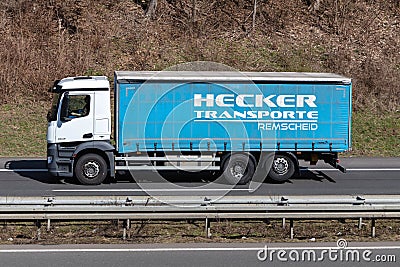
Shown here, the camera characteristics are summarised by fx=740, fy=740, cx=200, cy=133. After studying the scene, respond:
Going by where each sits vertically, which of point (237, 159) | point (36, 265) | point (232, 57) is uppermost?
point (232, 57)

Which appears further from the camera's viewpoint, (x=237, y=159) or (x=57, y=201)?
(x=237, y=159)

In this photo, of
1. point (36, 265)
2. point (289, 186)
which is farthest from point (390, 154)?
point (36, 265)

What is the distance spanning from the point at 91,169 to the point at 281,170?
492 cm

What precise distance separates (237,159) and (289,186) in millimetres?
1514

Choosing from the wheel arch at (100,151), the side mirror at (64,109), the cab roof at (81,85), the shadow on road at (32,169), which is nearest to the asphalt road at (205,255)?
the wheel arch at (100,151)

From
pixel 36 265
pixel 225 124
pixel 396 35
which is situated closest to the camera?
pixel 36 265

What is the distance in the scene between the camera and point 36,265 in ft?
33.8

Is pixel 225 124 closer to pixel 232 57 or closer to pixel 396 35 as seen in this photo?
pixel 232 57

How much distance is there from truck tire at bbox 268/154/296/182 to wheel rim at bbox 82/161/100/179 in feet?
14.7

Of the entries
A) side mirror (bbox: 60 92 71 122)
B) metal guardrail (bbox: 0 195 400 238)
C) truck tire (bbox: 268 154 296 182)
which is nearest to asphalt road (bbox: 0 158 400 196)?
truck tire (bbox: 268 154 296 182)

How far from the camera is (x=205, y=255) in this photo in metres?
11.0

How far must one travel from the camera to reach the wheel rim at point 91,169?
18.9 metres

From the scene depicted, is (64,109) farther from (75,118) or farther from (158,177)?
(158,177)

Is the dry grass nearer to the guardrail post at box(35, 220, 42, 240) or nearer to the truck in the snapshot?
the guardrail post at box(35, 220, 42, 240)
